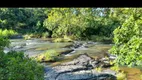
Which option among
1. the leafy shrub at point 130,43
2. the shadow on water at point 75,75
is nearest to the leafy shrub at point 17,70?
the leafy shrub at point 130,43

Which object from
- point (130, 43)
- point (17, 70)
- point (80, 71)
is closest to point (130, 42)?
point (130, 43)

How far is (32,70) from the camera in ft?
Answer: 40.5

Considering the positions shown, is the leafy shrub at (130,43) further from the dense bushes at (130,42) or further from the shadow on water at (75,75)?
the shadow on water at (75,75)

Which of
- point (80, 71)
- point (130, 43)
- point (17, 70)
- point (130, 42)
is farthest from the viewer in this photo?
point (80, 71)

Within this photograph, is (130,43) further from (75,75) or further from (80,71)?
(80,71)


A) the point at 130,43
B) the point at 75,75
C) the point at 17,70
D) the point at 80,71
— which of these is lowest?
the point at 75,75

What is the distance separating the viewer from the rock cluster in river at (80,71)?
17.5 metres

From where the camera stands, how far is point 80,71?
1883cm

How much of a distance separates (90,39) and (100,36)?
5.49 ft

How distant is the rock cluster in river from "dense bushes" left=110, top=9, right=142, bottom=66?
11.8 ft

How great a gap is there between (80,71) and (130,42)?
234 inches

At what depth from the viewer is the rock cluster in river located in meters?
17.5

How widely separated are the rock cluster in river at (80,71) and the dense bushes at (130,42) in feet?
11.8
